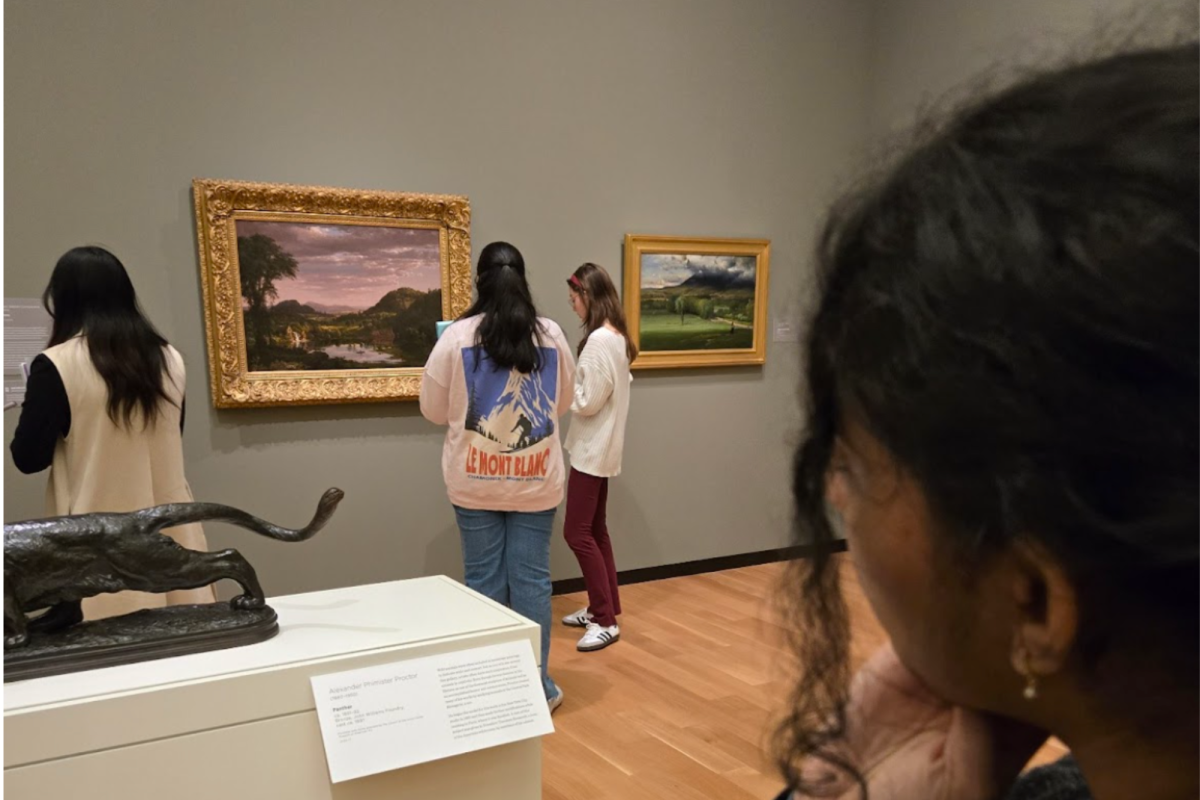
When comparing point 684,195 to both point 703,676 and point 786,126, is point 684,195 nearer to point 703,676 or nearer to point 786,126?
point 786,126

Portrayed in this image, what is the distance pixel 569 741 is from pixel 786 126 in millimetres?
4299

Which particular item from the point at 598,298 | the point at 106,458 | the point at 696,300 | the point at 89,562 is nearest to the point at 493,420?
the point at 598,298

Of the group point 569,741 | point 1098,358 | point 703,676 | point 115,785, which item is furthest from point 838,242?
point 703,676

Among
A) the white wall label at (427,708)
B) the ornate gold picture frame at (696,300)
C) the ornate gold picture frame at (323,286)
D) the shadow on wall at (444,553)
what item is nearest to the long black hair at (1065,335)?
the white wall label at (427,708)

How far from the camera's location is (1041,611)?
0.48 meters

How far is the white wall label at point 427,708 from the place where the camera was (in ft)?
5.31

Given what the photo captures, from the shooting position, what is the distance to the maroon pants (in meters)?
4.22

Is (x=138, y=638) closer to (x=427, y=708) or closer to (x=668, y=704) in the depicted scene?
(x=427, y=708)

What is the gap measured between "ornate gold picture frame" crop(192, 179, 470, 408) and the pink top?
1409 mm

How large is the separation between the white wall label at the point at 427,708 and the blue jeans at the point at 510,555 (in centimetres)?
144

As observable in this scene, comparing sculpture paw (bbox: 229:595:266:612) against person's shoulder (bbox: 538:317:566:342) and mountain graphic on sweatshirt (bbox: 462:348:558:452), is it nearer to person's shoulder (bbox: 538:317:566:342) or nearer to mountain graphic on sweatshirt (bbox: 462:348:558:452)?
mountain graphic on sweatshirt (bbox: 462:348:558:452)

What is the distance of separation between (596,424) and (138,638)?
265 centimetres

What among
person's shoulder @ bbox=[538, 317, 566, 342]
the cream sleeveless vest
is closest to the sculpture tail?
the cream sleeveless vest

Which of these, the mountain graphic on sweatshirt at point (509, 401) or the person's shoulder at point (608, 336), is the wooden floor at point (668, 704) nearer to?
the mountain graphic on sweatshirt at point (509, 401)
